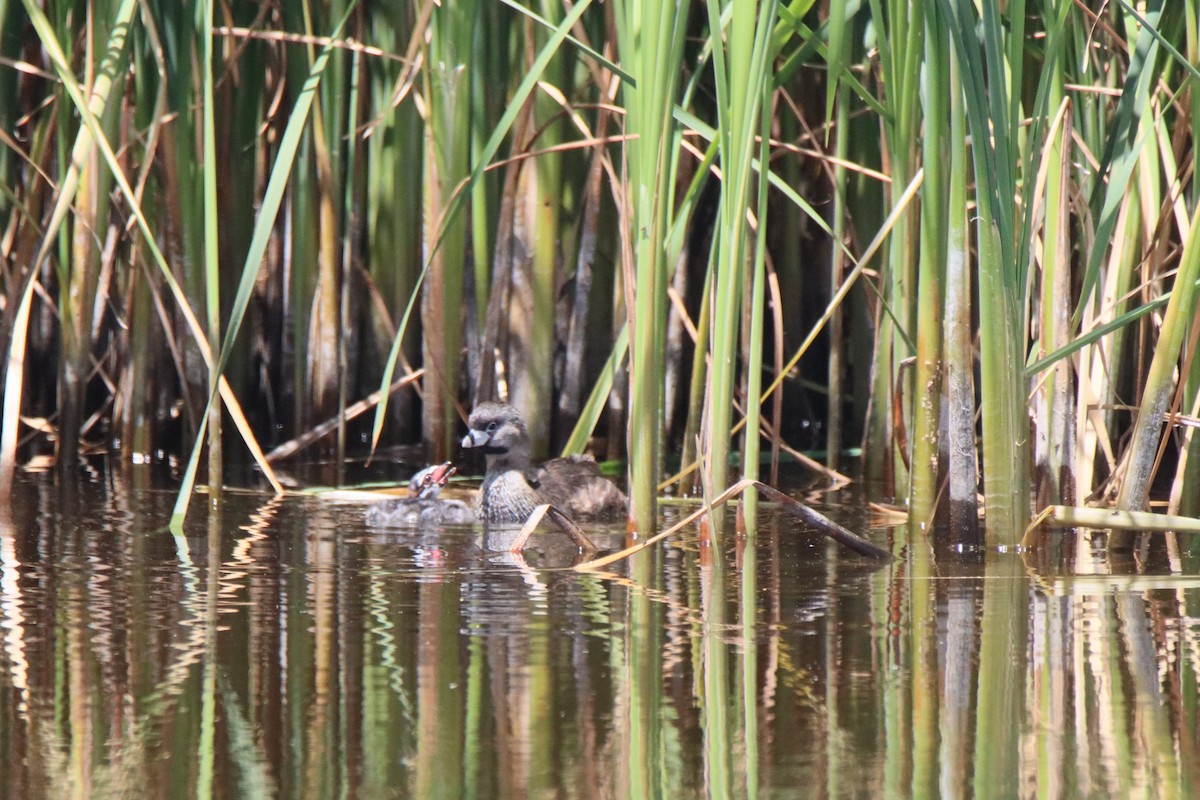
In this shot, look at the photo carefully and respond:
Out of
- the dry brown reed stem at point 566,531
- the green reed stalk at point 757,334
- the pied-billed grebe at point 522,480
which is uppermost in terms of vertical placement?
the green reed stalk at point 757,334

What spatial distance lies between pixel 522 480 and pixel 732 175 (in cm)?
196

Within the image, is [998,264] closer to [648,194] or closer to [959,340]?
[959,340]

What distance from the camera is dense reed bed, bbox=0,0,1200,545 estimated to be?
3.89 meters

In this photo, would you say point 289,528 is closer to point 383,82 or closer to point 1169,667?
point 383,82

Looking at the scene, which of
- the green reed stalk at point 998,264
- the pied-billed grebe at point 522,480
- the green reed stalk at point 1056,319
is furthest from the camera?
the pied-billed grebe at point 522,480

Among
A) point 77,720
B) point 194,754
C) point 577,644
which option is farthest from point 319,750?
point 577,644

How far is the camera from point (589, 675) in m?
2.83

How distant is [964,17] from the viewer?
11.7 ft

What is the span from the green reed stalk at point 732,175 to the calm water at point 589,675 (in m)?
0.37

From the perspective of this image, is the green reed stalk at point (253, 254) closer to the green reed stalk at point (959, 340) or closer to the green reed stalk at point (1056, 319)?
the green reed stalk at point (959, 340)

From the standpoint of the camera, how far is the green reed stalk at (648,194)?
379 centimetres

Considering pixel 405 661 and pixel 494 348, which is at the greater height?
pixel 494 348

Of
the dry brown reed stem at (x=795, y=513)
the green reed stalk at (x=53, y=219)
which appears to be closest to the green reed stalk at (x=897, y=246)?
the dry brown reed stem at (x=795, y=513)

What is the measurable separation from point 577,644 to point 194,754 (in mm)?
895
